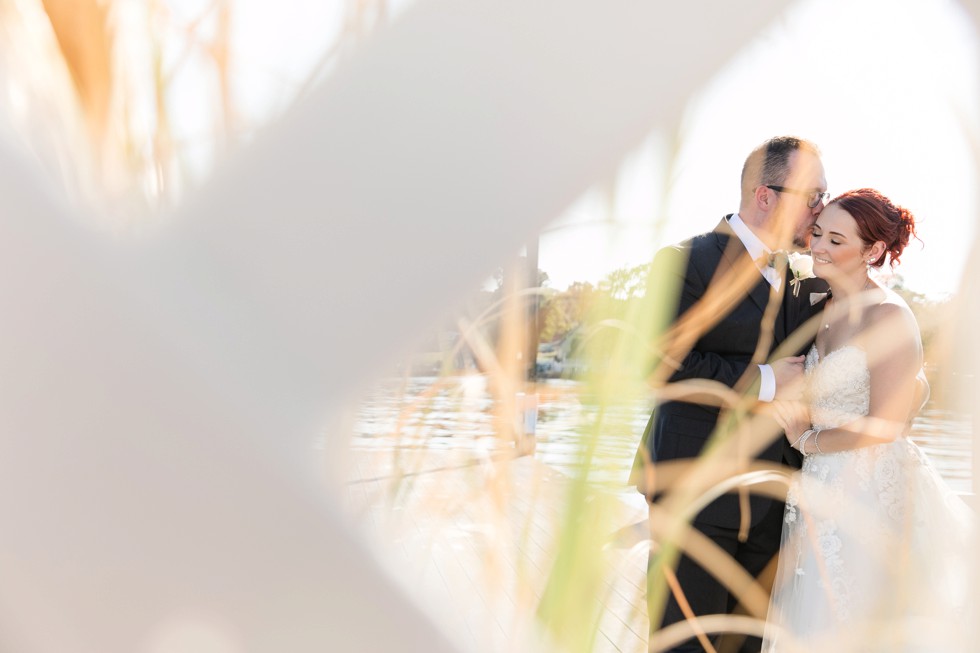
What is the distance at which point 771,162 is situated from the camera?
5.15ft

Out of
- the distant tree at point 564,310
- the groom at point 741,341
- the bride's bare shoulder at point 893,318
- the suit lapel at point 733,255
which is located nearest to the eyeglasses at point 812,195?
the groom at point 741,341

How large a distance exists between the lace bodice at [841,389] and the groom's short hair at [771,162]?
42 cm

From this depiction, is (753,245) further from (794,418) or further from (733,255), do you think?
(794,418)

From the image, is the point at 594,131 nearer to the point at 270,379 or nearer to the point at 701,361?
the point at 270,379

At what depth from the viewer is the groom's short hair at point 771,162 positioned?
4.99 ft

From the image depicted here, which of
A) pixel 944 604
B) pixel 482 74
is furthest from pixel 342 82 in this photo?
Result: pixel 944 604

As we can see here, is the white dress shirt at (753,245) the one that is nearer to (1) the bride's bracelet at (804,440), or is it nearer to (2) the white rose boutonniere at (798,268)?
(2) the white rose boutonniere at (798,268)

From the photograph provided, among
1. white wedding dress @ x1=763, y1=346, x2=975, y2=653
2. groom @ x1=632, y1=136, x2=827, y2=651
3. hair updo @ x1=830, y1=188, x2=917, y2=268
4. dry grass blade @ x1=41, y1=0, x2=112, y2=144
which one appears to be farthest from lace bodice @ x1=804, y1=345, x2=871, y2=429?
dry grass blade @ x1=41, y1=0, x2=112, y2=144

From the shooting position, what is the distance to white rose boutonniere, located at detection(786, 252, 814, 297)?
171 cm

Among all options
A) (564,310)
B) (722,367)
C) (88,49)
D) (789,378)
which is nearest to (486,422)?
(564,310)

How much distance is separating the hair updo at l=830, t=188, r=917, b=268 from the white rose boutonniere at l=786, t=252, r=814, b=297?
15 centimetres

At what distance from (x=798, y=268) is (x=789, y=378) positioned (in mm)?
457

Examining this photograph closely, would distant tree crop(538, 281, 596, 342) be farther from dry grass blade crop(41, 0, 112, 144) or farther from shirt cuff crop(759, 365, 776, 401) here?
shirt cuff crop(759, 365, 776, 401)

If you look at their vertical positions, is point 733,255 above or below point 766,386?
above
